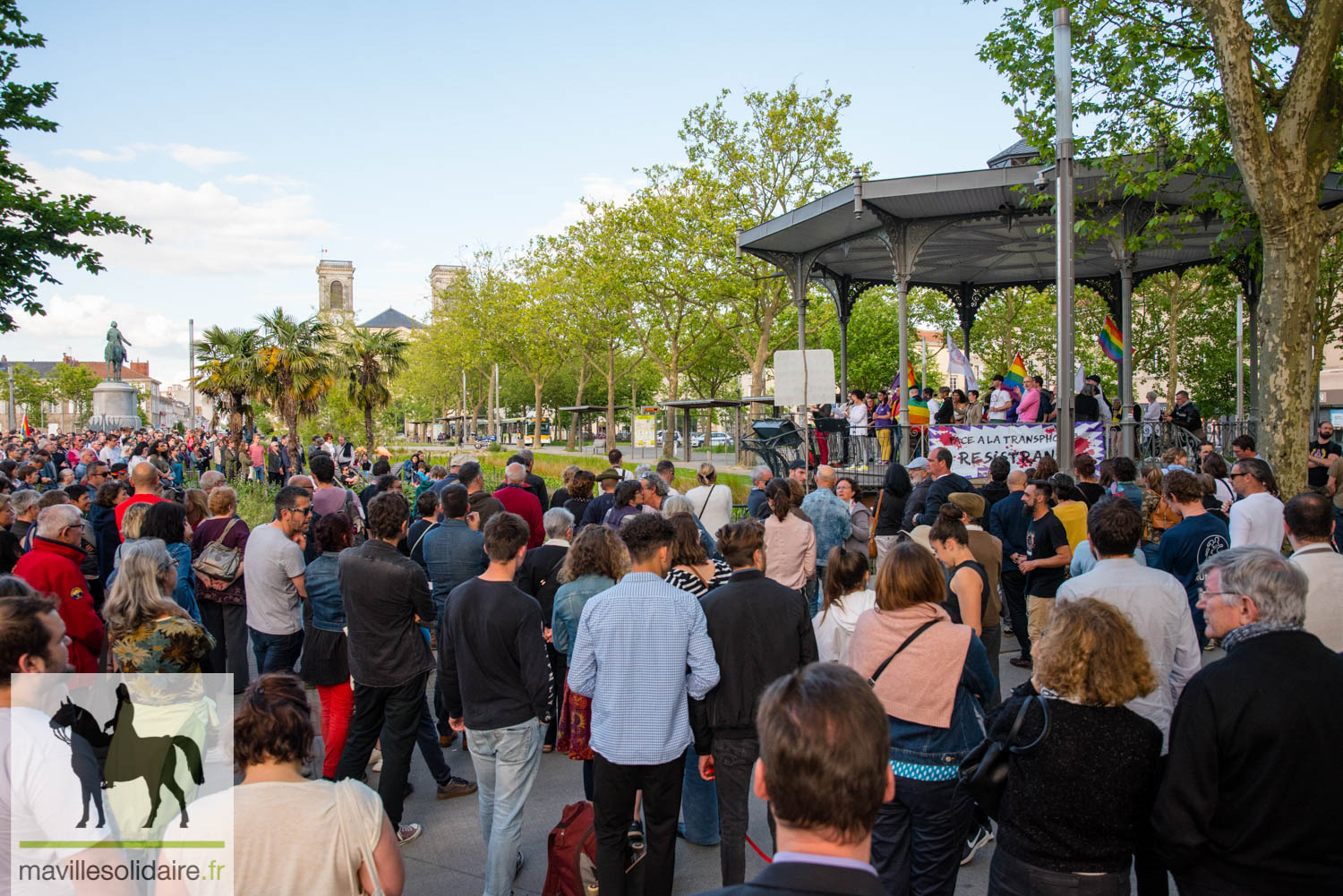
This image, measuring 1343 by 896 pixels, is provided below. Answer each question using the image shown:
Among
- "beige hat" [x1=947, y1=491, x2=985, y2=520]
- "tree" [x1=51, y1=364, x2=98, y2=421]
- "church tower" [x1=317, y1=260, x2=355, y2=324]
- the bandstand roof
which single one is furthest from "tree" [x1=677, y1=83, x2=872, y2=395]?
"church tower" [x1=317, y1=260, x2=355, y2=324]

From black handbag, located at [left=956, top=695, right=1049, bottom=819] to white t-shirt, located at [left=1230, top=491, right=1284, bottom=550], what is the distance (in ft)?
12.5

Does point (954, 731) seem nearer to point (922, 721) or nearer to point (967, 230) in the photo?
point (922, 721)

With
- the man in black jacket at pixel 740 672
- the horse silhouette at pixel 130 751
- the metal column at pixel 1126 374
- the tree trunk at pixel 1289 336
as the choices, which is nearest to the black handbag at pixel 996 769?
the man in black jacket at pixel 740 672

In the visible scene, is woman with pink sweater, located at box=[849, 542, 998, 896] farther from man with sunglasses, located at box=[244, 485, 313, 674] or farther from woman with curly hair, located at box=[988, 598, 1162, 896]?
man with sunglasses, located at box=[244, 485, 313, 674]

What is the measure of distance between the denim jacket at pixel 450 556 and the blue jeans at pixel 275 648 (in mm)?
971

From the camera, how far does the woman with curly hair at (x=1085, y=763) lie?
8.25ft

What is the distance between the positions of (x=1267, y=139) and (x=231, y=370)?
23.7 meters

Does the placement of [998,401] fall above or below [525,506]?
above

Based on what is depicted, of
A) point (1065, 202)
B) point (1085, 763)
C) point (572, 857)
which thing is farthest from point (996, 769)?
point (1065, 202)

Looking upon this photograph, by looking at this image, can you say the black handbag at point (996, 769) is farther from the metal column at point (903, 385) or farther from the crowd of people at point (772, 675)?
the metal column at point (903, 385)

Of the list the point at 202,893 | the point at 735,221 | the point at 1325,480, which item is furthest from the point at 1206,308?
the point at 202,893

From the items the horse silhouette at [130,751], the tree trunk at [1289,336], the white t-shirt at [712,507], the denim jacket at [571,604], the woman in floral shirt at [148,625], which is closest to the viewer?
the horse silhouette at [130,751]

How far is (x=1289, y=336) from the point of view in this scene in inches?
372

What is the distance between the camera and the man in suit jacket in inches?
61.2
